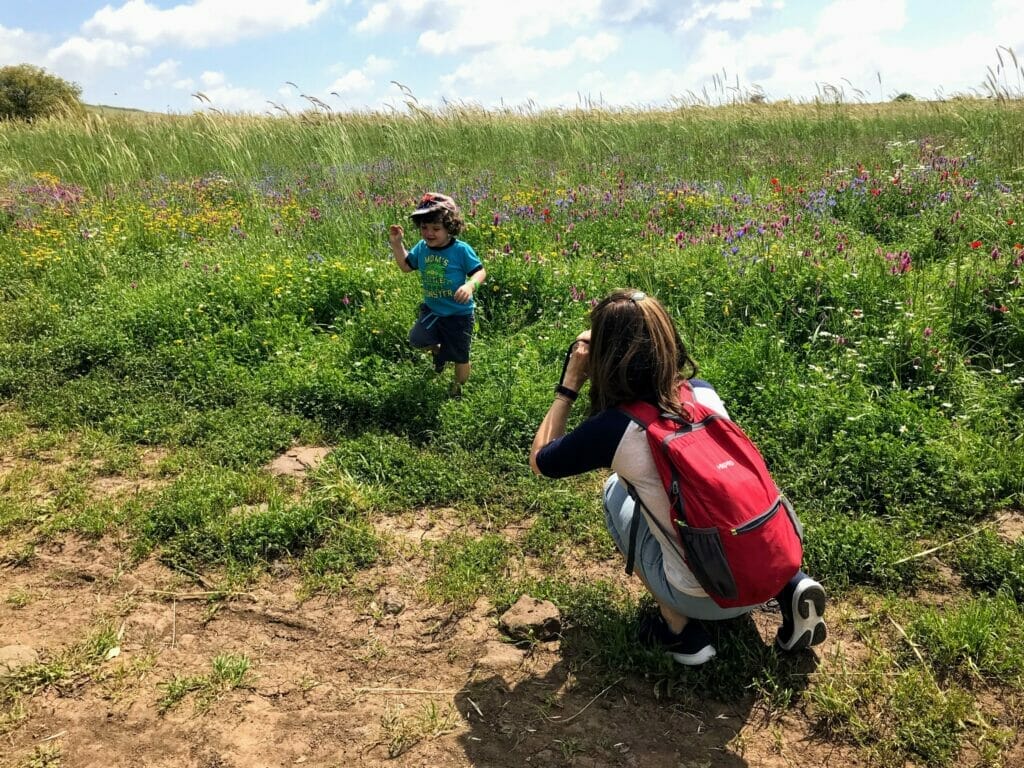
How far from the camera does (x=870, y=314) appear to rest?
5.05m

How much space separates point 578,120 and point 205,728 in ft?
44.0

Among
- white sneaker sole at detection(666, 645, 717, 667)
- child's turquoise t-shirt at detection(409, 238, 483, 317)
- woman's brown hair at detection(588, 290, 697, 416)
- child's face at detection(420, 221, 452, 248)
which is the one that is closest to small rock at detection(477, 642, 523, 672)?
white sneaker sole at detection(666, 645, 717, 667)

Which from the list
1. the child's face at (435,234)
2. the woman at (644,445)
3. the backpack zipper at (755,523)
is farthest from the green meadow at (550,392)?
the child's face at (435,234)

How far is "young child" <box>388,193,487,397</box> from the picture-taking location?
4.82 m

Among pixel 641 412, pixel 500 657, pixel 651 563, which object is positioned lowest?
pixel 500 657

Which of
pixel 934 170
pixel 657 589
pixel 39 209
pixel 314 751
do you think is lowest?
pixel 314 751

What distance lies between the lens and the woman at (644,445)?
7.90 feet

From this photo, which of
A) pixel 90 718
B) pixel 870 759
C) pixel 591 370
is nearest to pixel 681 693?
pixel 870 759

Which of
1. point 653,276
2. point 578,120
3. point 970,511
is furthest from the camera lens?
point 578,120

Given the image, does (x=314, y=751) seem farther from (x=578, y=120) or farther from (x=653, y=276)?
(x=578, y=120)

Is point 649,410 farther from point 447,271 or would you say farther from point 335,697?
point 447,271

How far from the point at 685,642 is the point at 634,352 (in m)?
1.28

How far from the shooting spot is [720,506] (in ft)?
7.57

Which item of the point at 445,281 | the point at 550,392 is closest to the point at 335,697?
the point at 550,392
